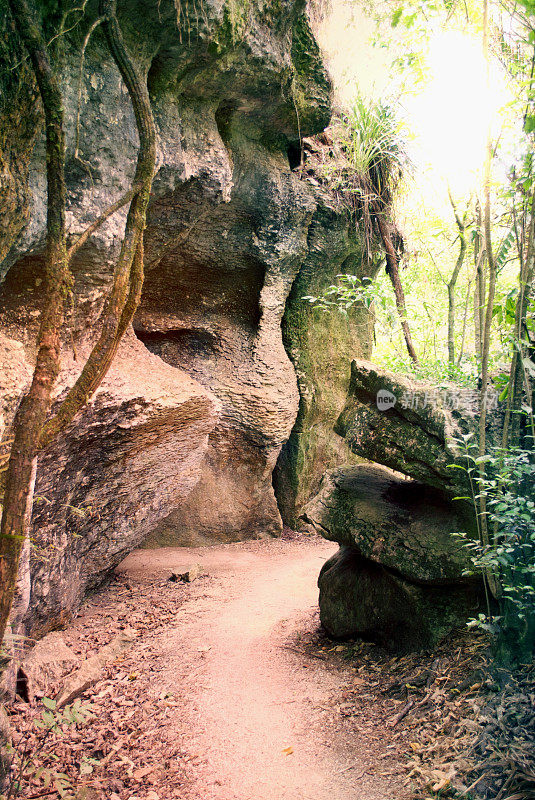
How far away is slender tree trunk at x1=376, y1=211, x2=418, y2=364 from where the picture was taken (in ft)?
23.2

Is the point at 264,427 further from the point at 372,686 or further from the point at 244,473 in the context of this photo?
the point at 372,686

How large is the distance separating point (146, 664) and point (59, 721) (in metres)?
0.91

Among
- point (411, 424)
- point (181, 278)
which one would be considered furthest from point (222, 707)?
point (181, 278)

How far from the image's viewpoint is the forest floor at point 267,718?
7.38 feet

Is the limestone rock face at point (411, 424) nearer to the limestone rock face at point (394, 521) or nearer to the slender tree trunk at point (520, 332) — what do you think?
the limestone rock face at point (394, 521)

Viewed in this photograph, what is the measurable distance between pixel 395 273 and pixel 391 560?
17.0 ft

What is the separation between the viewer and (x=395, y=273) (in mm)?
7508

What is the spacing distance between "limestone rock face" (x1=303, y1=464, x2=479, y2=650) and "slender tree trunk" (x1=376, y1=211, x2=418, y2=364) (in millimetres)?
3465

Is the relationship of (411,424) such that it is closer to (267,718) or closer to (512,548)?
(512,548)

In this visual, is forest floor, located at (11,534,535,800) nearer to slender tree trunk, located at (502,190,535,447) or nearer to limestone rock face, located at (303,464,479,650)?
limestone rock face, located at (303,464,479,650)

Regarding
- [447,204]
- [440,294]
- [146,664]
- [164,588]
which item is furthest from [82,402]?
[440,294]

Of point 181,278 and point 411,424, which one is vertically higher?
point 181,278

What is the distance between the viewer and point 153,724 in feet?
9.25

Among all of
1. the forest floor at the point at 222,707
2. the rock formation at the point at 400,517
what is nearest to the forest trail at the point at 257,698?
the forest floor at the point at 222,707
